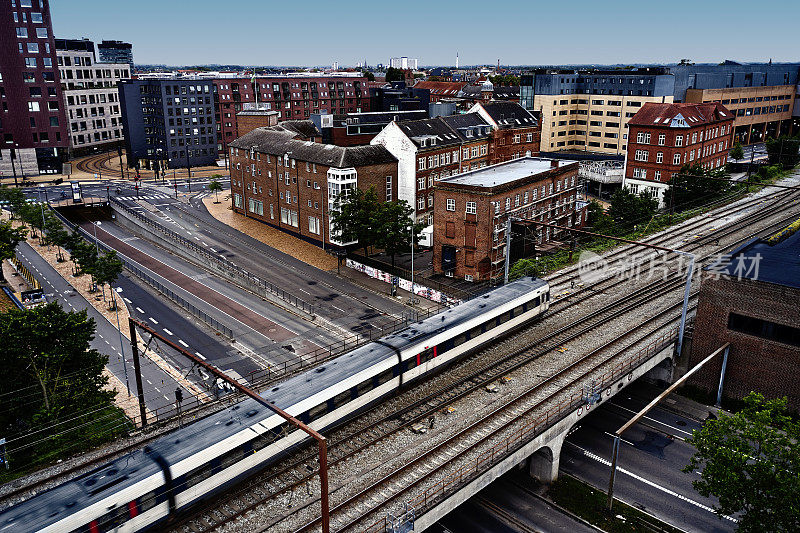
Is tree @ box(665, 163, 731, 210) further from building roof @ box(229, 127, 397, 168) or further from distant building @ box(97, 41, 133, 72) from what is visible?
distant building @ box(97, 41, 133, 72)

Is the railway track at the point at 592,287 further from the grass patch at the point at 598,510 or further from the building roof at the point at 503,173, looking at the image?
the building roof at the point at 503,173

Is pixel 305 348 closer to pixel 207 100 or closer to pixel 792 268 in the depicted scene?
pixel 792 268

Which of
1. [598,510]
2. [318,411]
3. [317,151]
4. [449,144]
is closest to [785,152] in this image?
[449,144]

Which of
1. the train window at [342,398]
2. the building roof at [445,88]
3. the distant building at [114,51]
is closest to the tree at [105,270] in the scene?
the train window at [342,398]

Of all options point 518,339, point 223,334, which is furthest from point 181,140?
point 518,339

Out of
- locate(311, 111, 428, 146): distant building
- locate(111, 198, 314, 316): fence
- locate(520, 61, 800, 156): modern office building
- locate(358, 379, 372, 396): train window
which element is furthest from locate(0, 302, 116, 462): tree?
locate(520, 61, 800, 156): modern office building

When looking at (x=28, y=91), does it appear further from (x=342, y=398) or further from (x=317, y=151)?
(x=342, y=398)
